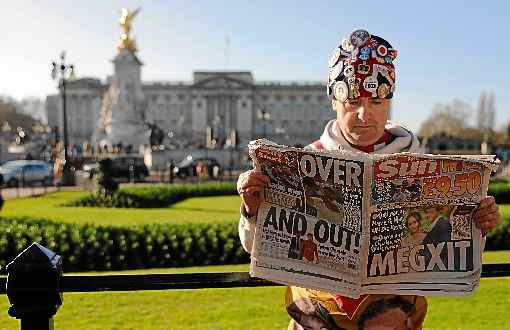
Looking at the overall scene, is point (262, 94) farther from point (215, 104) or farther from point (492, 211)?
point (492, 211)

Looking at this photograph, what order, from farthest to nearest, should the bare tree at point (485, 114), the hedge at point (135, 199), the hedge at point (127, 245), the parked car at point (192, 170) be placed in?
the bare tree at point (485, 114)
the parked car at point (192, 170)
the hedge at point (135, 199)
the hedge at point (127, 245)

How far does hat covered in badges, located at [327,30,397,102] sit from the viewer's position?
7.28 ft

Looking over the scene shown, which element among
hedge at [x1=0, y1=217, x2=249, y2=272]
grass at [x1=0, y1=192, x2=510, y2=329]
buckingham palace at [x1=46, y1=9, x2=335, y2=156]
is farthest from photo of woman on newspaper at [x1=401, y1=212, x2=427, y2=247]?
buckingham palace at [x1=46, y1=9, x2=335, y2=156]

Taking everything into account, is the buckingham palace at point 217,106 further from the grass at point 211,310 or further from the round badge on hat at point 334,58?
the round badge on hat at point 334,58

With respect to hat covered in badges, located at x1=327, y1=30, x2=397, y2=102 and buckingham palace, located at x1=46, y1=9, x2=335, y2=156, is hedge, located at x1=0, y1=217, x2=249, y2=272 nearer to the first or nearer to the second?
hat covered in badges, located at x1=327, y1=30, x2=397, y2=102

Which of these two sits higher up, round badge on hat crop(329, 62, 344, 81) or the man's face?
round badge on hat crop(329, 62, 344, 81)

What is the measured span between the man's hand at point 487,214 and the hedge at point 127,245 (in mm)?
6596

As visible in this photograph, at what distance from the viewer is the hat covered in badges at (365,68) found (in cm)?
222

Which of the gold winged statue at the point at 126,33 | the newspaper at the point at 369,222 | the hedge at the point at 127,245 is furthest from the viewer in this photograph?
the gold winged statue at the point at 126,33

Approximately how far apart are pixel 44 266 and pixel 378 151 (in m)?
1.44

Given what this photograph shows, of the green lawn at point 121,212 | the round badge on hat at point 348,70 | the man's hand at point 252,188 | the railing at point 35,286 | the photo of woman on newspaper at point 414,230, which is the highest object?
the round badge on hat at point 348,70

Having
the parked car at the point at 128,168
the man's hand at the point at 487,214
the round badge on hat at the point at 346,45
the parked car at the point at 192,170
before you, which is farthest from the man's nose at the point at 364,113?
the parked car at the point at 192,170

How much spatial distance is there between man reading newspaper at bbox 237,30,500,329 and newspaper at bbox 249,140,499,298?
0.02 m

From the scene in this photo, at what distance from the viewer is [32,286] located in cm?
202
